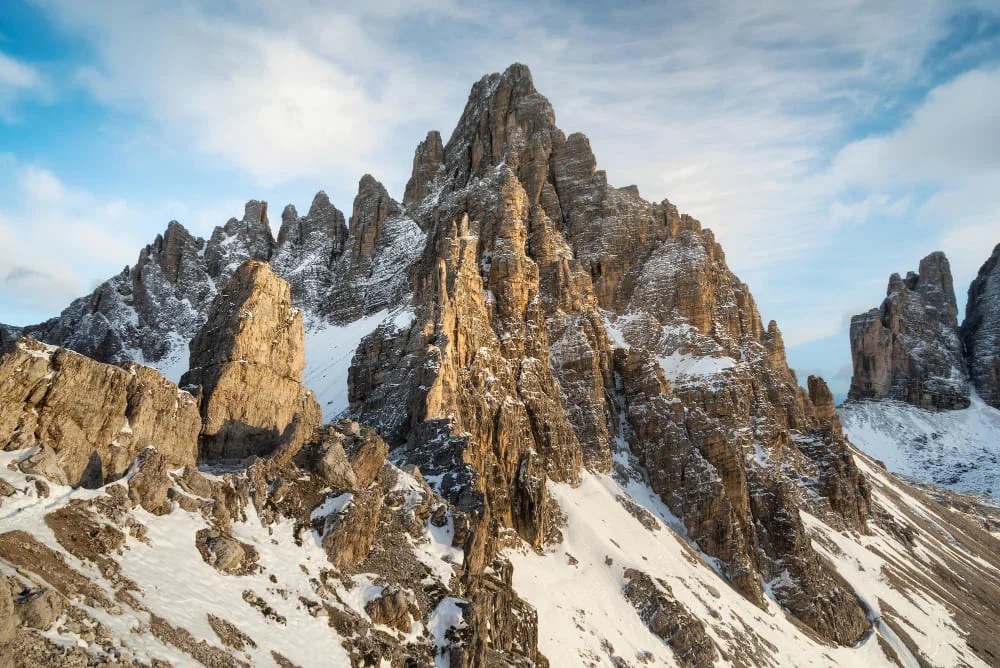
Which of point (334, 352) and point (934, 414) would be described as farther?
point (934, 414)

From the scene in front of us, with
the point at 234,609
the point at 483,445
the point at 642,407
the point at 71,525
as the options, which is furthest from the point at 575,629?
the point at 642,407

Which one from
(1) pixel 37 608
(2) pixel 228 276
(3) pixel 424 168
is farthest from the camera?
(3) pixel 424 168

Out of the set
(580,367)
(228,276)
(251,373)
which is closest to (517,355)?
(580,367)

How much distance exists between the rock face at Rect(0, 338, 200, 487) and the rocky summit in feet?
0.38

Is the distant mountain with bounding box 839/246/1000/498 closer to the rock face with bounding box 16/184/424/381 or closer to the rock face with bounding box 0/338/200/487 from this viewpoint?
the rock face with bounding box 16/184/424/381

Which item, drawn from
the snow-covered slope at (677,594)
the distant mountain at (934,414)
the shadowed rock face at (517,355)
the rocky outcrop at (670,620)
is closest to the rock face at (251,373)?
the shadowed rock face at (517,355)

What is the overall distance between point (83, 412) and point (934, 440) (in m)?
215

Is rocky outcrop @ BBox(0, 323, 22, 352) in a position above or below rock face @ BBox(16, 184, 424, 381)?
below

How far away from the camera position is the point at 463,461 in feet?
160

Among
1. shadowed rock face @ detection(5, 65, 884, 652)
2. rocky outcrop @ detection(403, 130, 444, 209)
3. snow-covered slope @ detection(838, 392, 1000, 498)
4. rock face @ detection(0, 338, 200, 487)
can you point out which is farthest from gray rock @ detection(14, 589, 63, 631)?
snow-covered slope @ detection(838, 392, 1000, 498)

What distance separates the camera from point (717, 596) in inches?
2483

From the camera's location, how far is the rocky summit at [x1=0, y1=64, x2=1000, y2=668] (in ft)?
81.6

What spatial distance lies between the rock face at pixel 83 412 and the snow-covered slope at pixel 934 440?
7708 inches

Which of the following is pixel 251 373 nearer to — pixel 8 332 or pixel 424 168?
pixel 8 332
